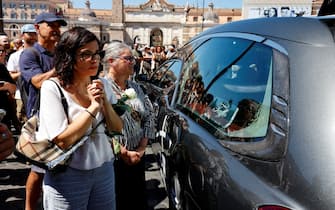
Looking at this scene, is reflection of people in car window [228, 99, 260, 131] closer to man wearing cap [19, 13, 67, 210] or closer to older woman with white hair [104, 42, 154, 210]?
older woman with white hair [104, 42, 154, 210]

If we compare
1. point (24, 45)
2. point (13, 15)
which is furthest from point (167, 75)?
point (13, 15)

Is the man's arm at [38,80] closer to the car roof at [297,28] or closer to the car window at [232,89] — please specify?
the car window at [232,89]

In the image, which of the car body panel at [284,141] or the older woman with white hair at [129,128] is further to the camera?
the older woman with white hair at [129,128]

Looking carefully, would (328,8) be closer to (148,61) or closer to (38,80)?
(38,80)

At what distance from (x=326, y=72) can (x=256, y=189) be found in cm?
52

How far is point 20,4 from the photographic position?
103 meters

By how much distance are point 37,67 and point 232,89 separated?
5.55 feet

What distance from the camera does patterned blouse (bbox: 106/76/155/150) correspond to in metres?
2.21

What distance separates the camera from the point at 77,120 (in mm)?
1570

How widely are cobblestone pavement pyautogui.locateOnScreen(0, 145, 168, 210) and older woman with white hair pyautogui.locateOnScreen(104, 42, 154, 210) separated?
→ 91 cm

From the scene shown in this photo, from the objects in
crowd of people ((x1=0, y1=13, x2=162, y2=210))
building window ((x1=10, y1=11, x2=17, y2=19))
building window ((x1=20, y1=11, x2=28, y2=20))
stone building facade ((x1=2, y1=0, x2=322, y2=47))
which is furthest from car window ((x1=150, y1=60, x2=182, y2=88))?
building window ((x1=10, y1=11, x2=17, y2=19))

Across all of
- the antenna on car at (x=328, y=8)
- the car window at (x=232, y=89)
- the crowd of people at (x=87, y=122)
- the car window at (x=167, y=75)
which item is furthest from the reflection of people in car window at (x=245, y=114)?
the car window at (x=167, y=75)

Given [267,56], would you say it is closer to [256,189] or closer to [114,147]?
[256,189]

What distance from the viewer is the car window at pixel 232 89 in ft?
4.79
